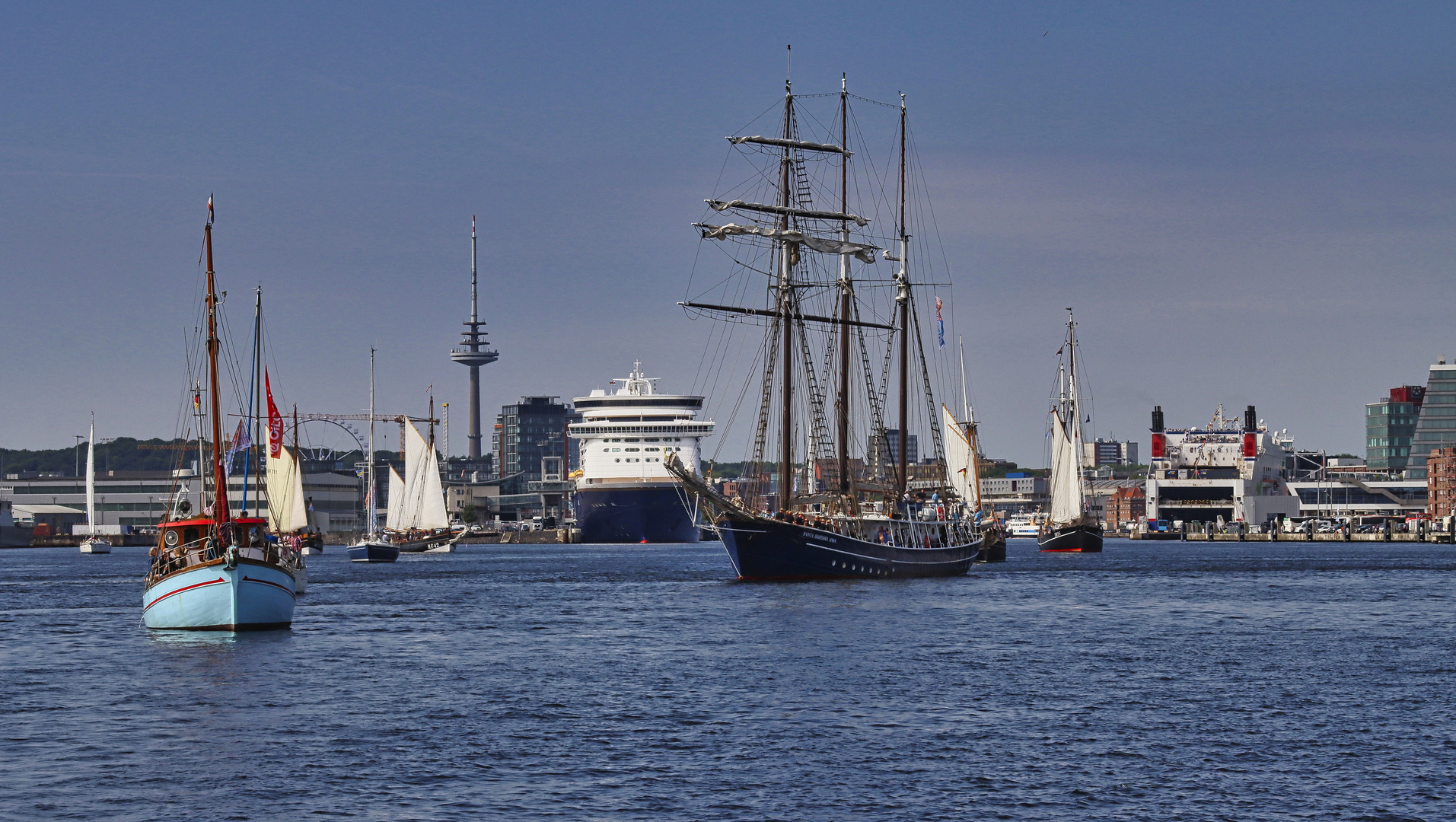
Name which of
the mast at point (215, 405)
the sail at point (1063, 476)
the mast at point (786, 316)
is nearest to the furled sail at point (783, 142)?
the mast at point (786, 316)

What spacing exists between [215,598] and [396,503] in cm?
12552

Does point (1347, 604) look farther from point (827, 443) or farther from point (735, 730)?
point (735, 730)

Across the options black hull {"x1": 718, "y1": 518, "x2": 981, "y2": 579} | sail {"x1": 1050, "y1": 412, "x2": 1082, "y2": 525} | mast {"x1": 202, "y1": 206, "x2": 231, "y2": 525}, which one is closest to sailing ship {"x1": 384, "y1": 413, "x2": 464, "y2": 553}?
sail {"x1": 1050, "y1": 412, "x2": 1082, "y2": 525}

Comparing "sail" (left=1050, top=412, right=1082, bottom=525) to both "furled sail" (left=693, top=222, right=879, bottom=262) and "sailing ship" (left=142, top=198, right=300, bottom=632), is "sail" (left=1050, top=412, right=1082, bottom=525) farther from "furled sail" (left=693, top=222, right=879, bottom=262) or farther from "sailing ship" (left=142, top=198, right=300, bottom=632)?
"sailing ship" (left=142, top=198, right=300, bottom=632)

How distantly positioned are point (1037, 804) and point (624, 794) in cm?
678

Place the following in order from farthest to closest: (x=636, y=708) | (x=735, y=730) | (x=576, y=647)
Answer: (x=576, y=647) < (x=636, y=708) < (x=735, y=730)

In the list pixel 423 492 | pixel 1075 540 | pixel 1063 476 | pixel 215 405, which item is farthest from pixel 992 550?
pixel 215 405

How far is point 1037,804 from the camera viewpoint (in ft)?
87.5

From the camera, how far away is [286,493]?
131 meters

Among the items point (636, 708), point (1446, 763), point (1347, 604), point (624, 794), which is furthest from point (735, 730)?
point (1347, 604)

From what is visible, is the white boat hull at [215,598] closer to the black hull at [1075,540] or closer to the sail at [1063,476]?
the sail at [1063,476]

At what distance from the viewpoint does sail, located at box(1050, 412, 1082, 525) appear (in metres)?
162

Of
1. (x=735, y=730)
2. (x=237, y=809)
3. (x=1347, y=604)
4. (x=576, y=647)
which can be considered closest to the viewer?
(x=237, y=809)

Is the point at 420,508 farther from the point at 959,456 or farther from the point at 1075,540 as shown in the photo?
the point at 1075,540
